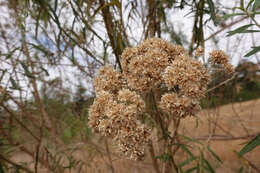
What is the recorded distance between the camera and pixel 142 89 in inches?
27.3

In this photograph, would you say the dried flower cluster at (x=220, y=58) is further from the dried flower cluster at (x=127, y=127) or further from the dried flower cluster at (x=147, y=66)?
the dried flower cluster at (x=127, y=127)

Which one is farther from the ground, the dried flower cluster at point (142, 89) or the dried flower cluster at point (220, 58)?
the dried flower cluster at point (220, 58)

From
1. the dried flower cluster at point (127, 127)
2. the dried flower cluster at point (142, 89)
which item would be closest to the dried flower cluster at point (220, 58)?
the dried flower cluster at point (142, 89)

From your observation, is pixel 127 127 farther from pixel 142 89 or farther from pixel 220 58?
pixel 220 58

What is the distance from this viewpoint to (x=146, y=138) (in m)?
0.62

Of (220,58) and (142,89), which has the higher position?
(220,58)

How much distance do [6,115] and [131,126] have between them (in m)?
1.43

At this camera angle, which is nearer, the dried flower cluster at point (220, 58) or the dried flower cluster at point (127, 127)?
the dried flower cluster at point (127, 127)

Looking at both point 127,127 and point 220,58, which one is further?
point 220,58

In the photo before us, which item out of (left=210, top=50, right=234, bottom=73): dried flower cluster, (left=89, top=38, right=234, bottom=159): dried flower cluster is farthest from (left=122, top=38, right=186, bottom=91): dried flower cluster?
(left=210, top=50, right=234, bottom=73): dried flower cluster

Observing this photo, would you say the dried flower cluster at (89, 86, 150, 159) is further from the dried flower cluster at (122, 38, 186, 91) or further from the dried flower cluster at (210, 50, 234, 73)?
the dried flower cluster at (210, 50, 234, 73)

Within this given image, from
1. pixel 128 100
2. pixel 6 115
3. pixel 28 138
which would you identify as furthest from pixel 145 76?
pixel 28 138

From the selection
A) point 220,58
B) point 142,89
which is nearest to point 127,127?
point 142,89

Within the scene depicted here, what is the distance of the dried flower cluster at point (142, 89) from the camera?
61 cm
